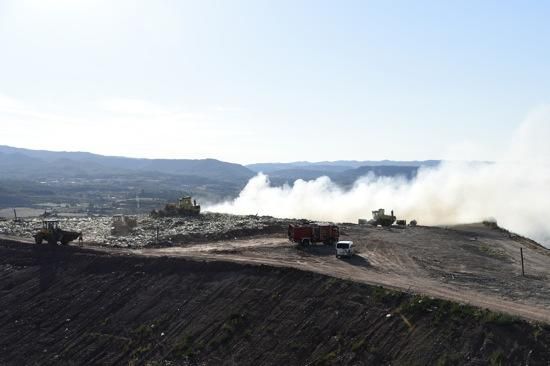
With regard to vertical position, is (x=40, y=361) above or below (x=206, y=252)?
below

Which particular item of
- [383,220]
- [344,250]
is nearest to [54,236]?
[344,250]

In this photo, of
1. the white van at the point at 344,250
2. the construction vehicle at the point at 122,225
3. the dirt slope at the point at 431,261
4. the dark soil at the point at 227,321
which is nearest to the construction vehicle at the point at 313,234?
the dirt slope at the point at 431,261

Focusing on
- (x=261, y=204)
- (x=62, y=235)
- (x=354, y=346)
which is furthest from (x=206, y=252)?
(x=261, y=204)

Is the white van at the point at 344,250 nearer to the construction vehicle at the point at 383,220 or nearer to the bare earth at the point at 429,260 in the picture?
the bare earth at the point at 429,260

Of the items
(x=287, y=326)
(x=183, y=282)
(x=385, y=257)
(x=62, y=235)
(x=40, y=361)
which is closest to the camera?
(x=287, y=326)

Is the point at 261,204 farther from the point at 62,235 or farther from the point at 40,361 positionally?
the point at 40,361

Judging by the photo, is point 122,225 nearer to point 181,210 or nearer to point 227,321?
point 181,210

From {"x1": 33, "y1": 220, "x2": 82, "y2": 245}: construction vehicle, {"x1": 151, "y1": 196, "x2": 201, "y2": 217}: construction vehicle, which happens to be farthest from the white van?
{"x1": 151, "y1": 196, "x2": 201, "y2": 217}: construction vehicle
